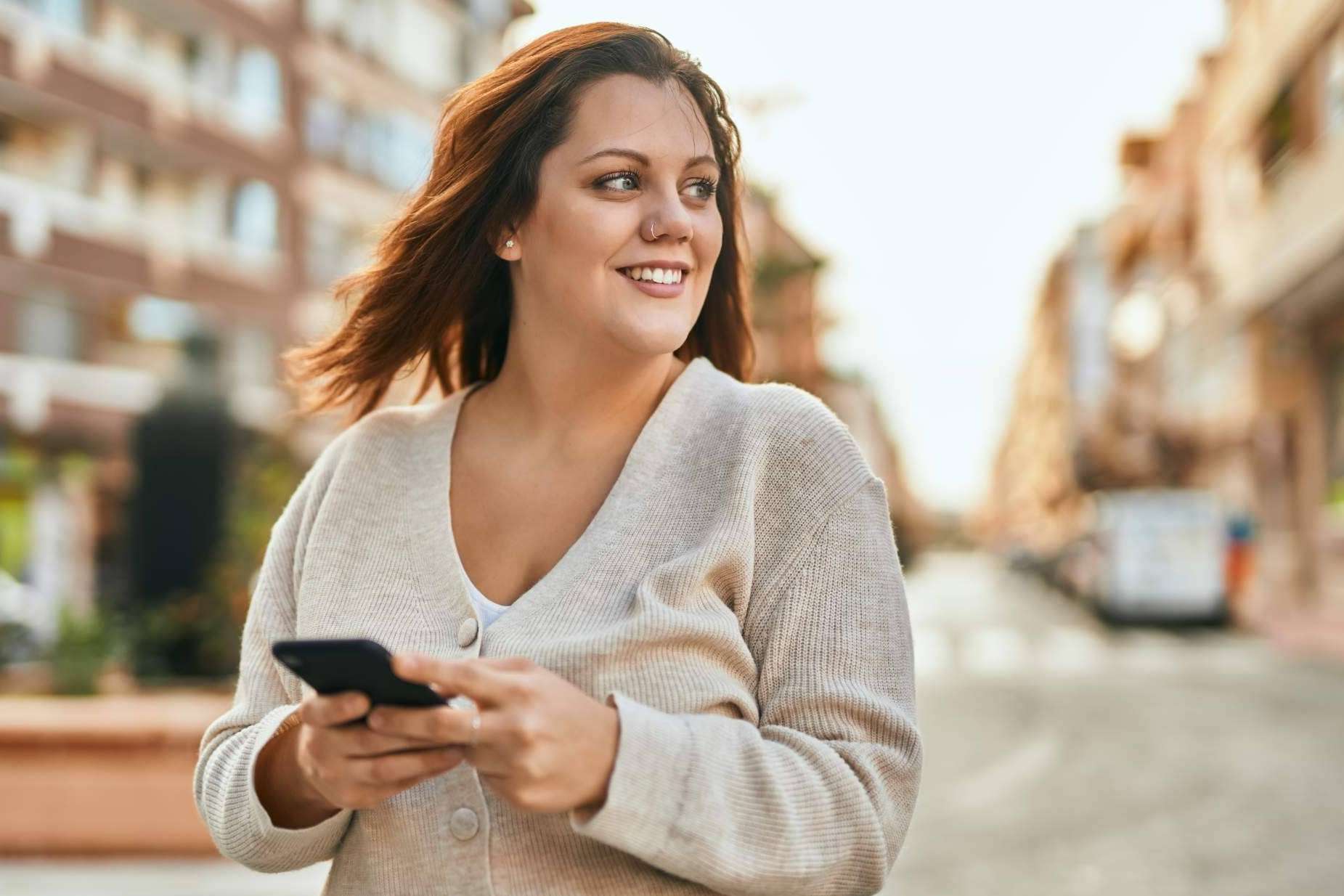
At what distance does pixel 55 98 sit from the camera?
83.9 feet

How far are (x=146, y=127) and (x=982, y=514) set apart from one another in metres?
159

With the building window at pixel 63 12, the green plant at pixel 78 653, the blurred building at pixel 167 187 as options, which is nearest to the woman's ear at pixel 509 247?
the green plant at pixel 78 653

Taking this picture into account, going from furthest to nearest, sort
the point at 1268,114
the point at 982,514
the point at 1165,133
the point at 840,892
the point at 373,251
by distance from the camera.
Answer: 1. the point at 982,514
2. the point at 1165,133
3. the point at 1268,114
4. the point at 373,251
5. the point at 840,892

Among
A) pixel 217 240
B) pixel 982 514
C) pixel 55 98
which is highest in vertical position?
pixel 55 98

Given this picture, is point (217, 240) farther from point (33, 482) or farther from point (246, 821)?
point (246, 821)

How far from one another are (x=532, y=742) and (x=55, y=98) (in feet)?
88.7

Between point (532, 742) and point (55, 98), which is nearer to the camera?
point (532, 742)

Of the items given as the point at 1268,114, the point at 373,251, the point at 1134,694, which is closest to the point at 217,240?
the point at 1268,114

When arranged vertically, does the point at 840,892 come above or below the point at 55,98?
below

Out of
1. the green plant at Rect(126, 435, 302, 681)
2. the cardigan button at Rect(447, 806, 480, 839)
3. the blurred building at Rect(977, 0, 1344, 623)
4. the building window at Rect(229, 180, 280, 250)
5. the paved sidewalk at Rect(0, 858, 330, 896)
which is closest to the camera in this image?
the cardigan button at Rect(447, 806, 480, 839)

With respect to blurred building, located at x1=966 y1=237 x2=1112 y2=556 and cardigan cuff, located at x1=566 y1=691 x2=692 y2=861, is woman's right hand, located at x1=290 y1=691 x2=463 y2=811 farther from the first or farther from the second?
blurred building, located at x1=966 y1=237 x2=1112 y2=556

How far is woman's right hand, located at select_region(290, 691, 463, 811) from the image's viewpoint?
1498mm

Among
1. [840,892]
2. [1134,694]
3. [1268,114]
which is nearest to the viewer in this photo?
[840,892]

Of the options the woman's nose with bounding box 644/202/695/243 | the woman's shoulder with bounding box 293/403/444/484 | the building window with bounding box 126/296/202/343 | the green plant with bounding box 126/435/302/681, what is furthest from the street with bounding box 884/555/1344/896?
the building window with bounding box 126/296/202/343
